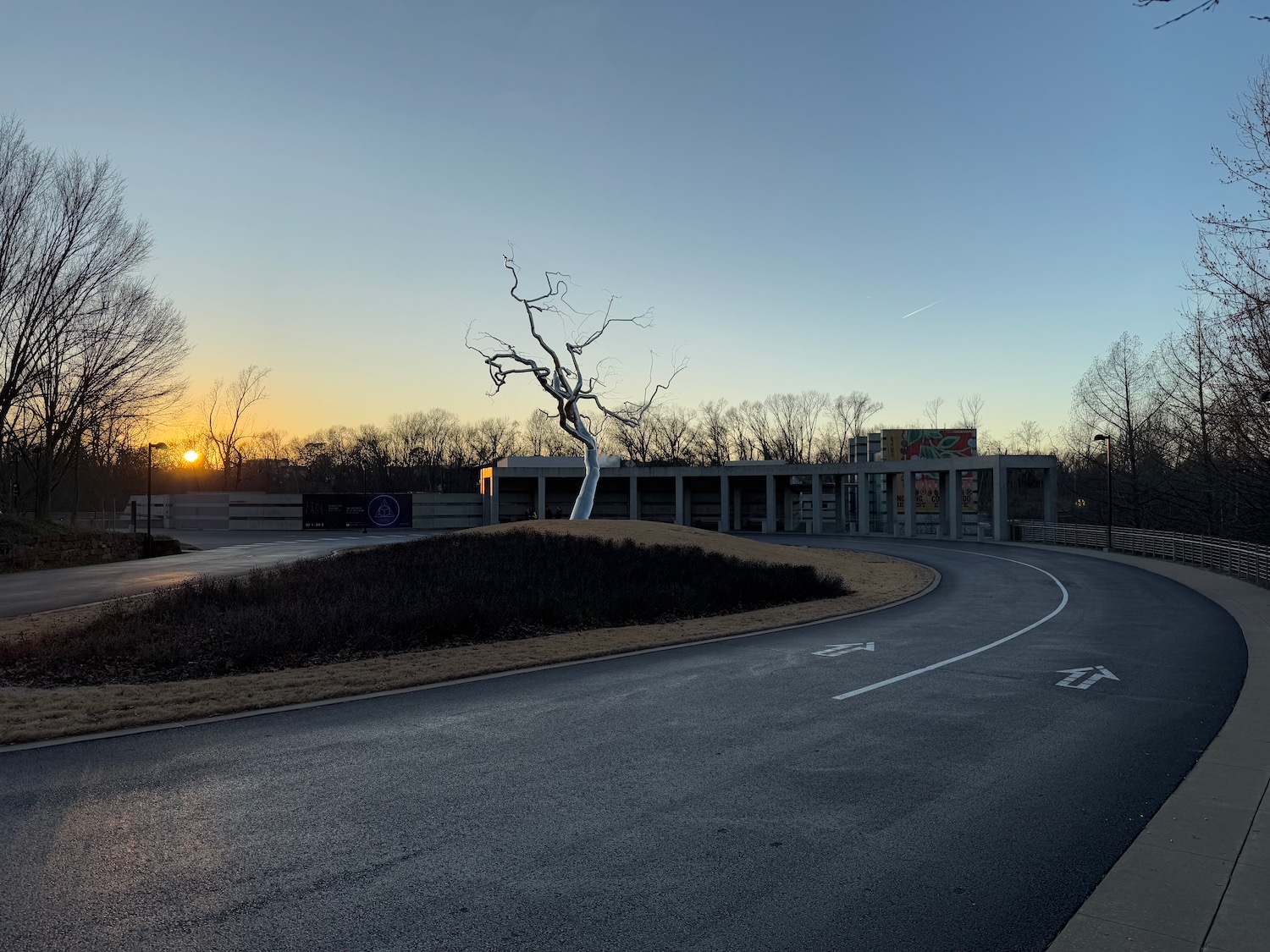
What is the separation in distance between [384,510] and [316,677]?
179 ft

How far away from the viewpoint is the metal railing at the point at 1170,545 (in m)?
25.3

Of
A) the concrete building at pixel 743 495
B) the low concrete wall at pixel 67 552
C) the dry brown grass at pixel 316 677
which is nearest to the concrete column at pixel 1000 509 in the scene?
the concrete building at pixel 743 495

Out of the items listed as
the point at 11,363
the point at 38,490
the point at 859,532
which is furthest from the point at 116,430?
the point at 859,532

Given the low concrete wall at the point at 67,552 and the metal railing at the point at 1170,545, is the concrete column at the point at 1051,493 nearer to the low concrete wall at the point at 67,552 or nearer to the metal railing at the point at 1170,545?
the metal railing at the point at 1170,545

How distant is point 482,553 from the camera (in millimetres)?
23500

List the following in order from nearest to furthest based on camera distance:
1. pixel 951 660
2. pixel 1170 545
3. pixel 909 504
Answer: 1. pixel 951 660
2. pixel 1170 545
3. pixel 909 504

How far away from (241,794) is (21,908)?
187 cm

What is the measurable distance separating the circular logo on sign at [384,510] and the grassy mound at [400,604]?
1492 inches

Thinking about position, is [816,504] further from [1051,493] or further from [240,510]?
[240,510]

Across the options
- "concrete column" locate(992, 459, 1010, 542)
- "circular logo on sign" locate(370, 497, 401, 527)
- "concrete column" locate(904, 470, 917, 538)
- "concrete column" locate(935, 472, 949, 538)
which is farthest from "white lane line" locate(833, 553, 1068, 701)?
"circular logo on sign" locate(370, 497, 401, 527)

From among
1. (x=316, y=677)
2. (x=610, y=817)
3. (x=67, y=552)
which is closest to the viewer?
(x=610, y=817)

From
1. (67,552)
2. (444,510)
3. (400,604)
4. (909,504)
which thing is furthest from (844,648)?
(444,510)

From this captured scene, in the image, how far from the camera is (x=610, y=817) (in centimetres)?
569

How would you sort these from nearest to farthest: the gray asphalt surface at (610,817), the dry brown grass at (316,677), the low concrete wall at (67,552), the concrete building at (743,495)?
the gray asphalt surface at (610,817) < the dry brown grass at (316,677) < the low concrete wall at (67,552) < the concrete building at (743,495)
